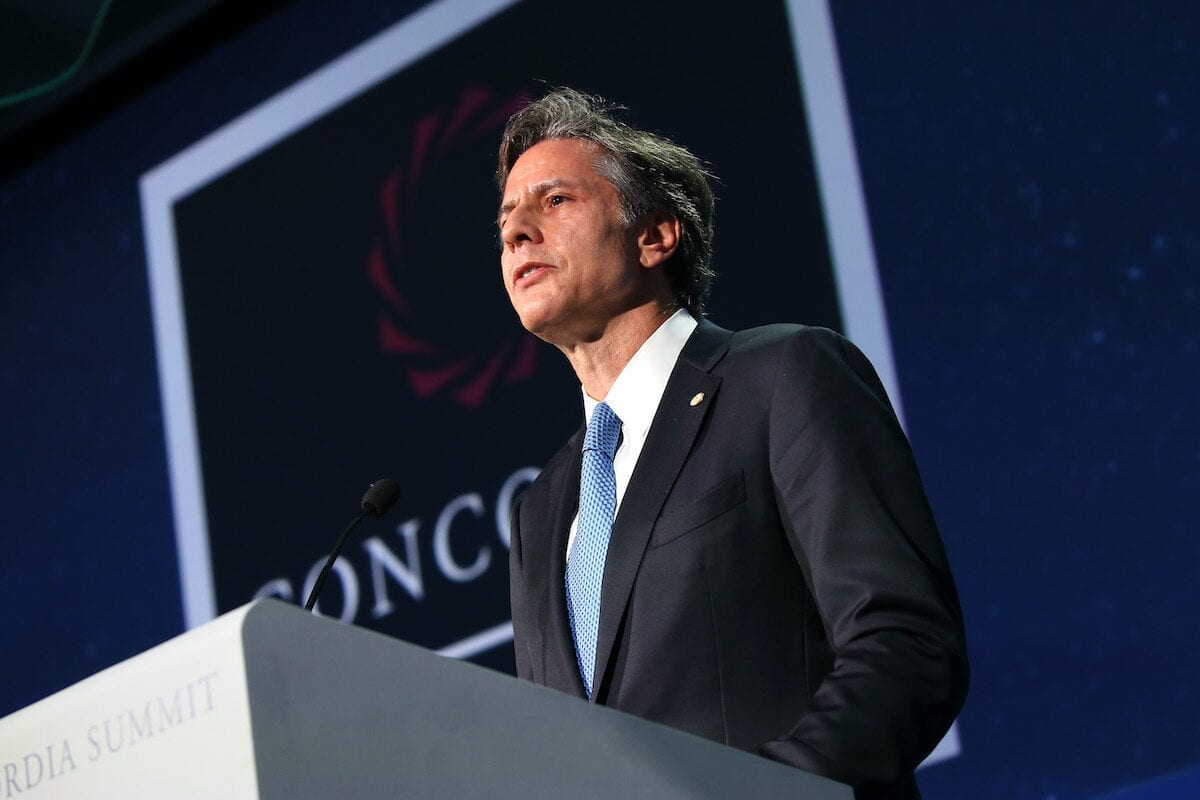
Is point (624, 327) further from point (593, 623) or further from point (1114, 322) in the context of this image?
point (1114, 322)

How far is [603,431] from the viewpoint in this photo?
71.5 inches

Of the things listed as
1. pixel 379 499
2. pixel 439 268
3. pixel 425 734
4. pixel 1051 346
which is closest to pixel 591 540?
pixel 379 499

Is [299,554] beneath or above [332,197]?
beneath

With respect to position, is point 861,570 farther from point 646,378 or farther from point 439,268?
point 439,268

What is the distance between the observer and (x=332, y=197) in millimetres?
3928

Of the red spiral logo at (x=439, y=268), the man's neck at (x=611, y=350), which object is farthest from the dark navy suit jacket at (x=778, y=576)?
the red spiral logo at (x=439, y=268)

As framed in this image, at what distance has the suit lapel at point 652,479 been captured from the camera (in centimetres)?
157

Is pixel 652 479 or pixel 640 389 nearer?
pixel 652 479

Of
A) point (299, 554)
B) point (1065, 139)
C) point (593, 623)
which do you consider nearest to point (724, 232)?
point (1065, 139)

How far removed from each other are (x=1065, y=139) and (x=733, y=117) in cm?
71

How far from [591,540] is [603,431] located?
0.16 meters

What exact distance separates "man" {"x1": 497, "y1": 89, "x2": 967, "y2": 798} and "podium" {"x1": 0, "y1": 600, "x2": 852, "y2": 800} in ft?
0.87

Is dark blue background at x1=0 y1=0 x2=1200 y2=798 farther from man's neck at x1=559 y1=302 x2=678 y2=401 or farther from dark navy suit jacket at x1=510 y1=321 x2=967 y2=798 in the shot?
dark navy suit jacket at x1=510 y1=321 x2=967 y2=798

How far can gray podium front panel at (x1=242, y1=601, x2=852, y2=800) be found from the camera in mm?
898
